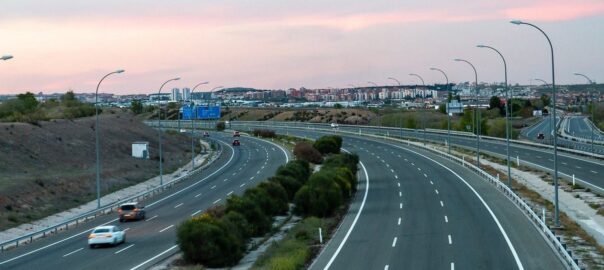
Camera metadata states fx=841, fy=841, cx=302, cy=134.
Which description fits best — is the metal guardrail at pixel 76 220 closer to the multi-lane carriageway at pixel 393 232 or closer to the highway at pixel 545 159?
the multi-lane carriageway at pixel 393 232

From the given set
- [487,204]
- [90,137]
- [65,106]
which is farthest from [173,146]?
[487,204]

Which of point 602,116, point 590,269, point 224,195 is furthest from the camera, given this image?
point 602,116

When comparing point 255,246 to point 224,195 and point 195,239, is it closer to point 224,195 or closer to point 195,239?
point 195,239

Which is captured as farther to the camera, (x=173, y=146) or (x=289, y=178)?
(x=173, y=146)

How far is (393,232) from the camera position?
34.5 metres

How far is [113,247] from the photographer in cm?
3472

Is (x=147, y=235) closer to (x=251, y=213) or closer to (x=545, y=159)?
(x=251, y=213)

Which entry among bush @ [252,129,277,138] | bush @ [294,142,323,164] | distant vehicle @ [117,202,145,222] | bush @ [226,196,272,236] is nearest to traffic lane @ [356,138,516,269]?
bush @ [226,196,272,236]

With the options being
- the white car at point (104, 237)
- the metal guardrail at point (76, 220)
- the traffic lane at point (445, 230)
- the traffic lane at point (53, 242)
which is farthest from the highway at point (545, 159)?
the white car at point (104, 237)

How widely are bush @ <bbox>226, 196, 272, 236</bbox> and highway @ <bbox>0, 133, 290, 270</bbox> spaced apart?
3.04 m

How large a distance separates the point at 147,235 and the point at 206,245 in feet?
34.0

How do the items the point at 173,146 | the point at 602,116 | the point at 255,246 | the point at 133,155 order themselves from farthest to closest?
the point at 602,116, the point at 173,146, the point at 133,155, the point at 255,246

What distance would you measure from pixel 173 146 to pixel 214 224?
75.8 m

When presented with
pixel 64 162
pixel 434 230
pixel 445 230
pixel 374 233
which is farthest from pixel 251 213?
pixel 64 162
